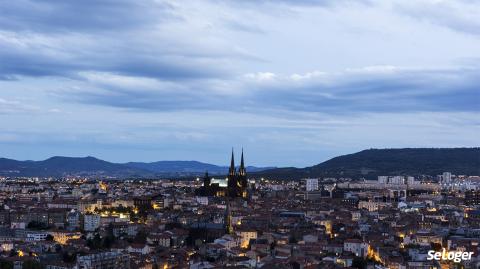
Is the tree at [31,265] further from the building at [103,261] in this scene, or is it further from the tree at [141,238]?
the tree at [141,238]

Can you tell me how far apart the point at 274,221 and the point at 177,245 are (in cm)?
1269

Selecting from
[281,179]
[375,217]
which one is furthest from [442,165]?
[375,217]

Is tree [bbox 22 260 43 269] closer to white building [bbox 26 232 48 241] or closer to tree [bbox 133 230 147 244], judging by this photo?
tree [bbox 133 230 147 244]

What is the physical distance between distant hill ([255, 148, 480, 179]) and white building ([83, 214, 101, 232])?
98180 mm

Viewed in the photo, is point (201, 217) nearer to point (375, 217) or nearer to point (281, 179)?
point (375, 217)

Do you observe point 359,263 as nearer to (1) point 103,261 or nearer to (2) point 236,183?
(1) point 103,261

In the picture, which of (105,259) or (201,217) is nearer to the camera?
(105,259)

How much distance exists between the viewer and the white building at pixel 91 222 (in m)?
52.0

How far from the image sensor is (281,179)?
147 metres

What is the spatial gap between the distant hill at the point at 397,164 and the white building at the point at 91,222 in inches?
3865

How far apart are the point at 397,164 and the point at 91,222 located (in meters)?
111

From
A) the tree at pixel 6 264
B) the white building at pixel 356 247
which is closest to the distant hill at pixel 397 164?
the white building at pixel 356 247

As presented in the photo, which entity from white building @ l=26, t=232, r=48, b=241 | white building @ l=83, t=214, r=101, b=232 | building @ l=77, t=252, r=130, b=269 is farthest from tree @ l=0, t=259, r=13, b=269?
white building @ l=83, t=214, r=101, b=232

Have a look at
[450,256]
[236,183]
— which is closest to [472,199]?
[236,183]
